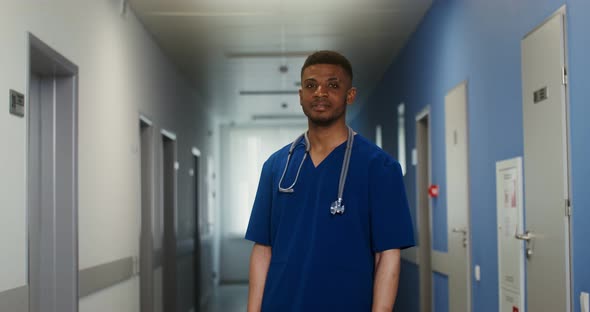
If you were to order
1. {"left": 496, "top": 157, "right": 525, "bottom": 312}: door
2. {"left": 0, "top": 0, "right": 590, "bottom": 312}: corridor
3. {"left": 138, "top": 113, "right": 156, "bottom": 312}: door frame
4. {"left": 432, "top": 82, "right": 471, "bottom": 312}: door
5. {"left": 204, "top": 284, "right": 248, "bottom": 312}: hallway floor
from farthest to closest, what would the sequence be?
1. {"left": 204, "top": 284, "right": 248, "bottom": 312}: hallway floor
2. {"left": 138, "top": 113, "right": 156, "bottom": 312}: door frame
3. {"left": 432, "top": 82, "right": 471, "bottom": 312}: door
4. {"left": 496, "top": 157, "right": 525, "bottom": 312}: door
5. {"left": 0, "top": 0, "right": 590, "bottom": 312}: corridor

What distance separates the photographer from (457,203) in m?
5.14

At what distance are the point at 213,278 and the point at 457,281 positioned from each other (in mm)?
7915

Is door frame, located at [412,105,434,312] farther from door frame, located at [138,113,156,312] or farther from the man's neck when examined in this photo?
the man's neck

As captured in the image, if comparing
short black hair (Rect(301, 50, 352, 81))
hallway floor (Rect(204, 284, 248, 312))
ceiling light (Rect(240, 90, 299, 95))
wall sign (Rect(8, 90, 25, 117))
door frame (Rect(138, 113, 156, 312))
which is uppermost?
ceiling light (Rect(240, 90, 299, 95))

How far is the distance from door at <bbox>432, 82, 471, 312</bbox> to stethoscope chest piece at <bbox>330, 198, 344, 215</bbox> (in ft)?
10.6

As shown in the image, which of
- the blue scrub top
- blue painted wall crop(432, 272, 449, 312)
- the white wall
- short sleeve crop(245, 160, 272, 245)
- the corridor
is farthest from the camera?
blue painted wall crop(432, 272, 449, 312)

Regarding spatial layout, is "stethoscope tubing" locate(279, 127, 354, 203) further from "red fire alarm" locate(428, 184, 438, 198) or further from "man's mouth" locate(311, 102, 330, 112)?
"red fire alarm" locate(428, 184, 438, 198)

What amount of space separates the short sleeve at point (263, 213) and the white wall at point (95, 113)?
168 centimetres

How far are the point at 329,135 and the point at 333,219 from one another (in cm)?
20

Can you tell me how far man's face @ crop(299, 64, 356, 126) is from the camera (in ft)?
5.67

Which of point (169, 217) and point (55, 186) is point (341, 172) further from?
point (169, 217)

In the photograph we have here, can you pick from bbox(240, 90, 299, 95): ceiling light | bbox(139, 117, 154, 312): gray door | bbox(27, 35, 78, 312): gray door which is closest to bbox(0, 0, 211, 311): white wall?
bbox(27, 35, 78, 312): gray door

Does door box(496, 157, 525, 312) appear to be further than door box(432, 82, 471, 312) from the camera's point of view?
No

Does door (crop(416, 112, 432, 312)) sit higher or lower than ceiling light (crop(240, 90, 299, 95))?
lower
